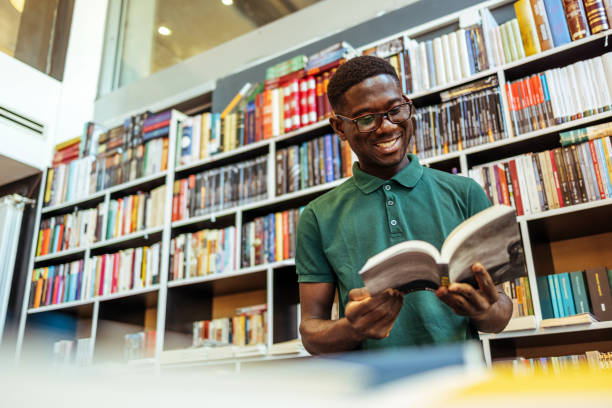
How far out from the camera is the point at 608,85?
76.2 inches

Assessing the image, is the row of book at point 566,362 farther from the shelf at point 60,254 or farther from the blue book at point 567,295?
the shelf at point 60,254

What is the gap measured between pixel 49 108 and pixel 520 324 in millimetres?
3459

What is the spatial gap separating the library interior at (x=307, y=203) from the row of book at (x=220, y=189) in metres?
0.01

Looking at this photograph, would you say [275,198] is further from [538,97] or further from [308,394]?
[308,394]

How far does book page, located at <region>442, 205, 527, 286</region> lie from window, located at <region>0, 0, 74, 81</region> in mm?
3824

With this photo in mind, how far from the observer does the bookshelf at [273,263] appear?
6.48 ft

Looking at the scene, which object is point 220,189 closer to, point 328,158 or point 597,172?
point 328,158

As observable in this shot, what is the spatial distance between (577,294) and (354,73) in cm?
114

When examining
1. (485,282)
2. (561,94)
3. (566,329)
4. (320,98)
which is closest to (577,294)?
(566,329)

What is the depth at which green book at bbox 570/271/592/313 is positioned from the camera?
1.80 metres

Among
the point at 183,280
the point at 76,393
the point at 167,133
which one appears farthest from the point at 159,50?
the point at 76,393

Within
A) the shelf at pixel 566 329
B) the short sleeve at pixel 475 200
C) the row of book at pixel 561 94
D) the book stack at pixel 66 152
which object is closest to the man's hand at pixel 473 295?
the short sleeve at pixel 475 200

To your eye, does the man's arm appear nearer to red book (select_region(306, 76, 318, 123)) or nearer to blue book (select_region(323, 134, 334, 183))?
blue book (select_region(323, 134, 334, 183))

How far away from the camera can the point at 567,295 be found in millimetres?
1838
